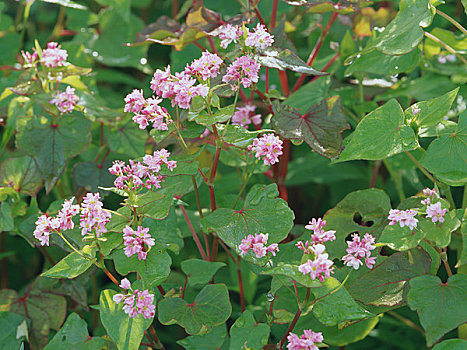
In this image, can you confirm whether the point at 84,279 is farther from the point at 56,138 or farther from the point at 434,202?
the point at 434,202

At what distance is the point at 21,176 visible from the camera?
2.99 ft

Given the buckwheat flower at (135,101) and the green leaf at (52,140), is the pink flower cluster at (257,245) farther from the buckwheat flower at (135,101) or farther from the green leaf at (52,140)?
the green leaf at (52,140)

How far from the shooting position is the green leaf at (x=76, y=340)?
0.70 meters

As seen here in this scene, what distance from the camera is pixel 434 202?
0.67 m

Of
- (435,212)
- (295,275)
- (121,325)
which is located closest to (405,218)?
(435,212)

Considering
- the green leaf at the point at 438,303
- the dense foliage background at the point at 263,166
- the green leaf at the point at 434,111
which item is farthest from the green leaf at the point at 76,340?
the green leaf at the point at 434,111

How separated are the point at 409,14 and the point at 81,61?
0.72 m

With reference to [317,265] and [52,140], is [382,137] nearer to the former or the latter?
[317,265]

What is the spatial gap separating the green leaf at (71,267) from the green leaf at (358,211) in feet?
1.15

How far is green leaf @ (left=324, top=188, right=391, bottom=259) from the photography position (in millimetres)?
771

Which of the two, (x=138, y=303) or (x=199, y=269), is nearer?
(x=138, y=303)

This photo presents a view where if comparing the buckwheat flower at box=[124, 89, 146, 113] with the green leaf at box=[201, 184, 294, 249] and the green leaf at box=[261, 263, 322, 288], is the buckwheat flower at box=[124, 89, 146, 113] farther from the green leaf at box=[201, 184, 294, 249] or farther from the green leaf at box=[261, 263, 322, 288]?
the green leaf at box=[261, 263, 322, 288]

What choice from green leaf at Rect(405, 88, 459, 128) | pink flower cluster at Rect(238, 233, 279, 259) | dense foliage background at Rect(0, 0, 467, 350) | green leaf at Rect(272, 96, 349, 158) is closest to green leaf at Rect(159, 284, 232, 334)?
dense foliage background at Rect(0, 0, 467, 350)

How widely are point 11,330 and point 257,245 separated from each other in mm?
511
